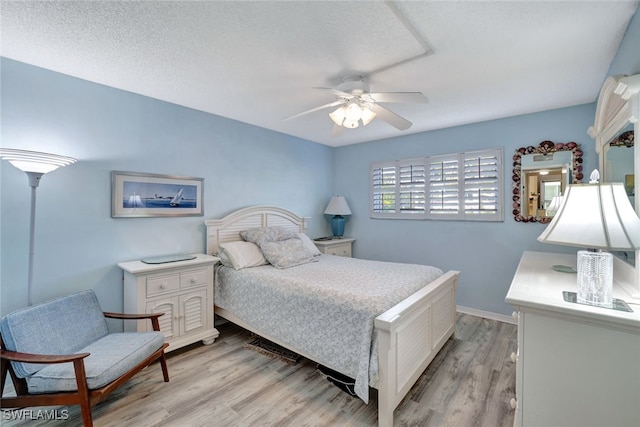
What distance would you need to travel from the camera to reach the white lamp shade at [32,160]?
1.75 m

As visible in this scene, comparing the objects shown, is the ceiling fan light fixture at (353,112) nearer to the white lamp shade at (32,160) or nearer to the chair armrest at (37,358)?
the white lamp shade at (32,160)

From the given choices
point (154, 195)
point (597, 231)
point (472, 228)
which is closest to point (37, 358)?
point (154, 195)

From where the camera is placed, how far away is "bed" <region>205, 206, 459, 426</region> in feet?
5.87

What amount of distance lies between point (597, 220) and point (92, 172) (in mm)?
3535

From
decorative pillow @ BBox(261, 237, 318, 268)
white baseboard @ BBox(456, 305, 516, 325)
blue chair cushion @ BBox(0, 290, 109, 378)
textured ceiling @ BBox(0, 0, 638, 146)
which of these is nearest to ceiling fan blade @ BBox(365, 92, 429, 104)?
textured ceiling @ BBox(0, 0, 638, 146)

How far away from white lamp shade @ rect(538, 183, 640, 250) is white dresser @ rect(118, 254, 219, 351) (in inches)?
109

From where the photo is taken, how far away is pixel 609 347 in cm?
110

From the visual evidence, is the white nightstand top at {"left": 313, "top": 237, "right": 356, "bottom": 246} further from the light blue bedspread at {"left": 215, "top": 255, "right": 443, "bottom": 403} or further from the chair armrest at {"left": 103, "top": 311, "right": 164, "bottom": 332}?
the chair armrest at {"left": 103, "top": 311, "right": 164, "bottom": 332}

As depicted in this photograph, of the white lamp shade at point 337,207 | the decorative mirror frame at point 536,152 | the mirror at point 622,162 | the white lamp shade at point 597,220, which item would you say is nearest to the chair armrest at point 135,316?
the white lamp shade at point 597,220

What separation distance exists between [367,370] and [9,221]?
2.84 meters

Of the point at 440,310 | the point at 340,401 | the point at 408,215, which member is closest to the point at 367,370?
the point at 340,401

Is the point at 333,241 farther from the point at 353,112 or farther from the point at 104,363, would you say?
the point at 104,363

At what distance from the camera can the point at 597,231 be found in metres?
1.20

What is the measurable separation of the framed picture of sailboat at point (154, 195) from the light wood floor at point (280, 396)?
1443 mm
